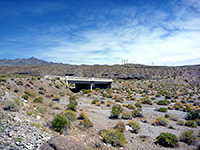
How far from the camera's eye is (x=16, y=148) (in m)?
5.68

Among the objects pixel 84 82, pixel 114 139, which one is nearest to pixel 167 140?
pixel 114 139

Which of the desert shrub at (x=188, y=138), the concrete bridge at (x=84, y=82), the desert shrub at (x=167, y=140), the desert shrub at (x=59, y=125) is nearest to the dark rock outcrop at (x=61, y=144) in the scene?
the desert shrub at (x=59, y=125)

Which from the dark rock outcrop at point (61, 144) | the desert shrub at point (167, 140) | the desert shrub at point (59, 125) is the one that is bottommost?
the desert shrub at point (167, 140)

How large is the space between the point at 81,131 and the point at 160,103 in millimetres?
20575

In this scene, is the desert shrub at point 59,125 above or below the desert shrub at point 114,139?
above

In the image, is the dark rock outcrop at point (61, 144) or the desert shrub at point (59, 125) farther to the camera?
the desert shrub at point (59, 125)

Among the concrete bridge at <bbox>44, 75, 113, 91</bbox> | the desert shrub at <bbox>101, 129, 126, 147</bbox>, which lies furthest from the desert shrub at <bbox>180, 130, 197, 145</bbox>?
the concrete bridge at <bbox>44, 75, 113, 91</bbox>

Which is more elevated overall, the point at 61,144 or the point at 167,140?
the point at 61,144

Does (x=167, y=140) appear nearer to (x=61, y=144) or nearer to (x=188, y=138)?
(x=188, y=138)

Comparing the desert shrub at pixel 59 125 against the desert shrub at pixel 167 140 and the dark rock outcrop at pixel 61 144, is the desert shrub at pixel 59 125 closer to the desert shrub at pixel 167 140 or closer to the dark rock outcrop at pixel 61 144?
the dark rock outcrop at pixel 61 144

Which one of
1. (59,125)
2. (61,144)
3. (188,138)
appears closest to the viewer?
(61,144)

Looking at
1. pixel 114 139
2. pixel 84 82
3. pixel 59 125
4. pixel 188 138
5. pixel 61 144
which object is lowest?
pixel 188 138

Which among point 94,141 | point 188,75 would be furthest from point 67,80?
point 188,75

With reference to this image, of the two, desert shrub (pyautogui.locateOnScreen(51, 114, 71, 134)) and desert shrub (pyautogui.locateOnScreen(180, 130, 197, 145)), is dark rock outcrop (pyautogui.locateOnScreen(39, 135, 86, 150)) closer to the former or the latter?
desert shrub (pyautogui.locateOnScreen(51, 114, 71, 134))
